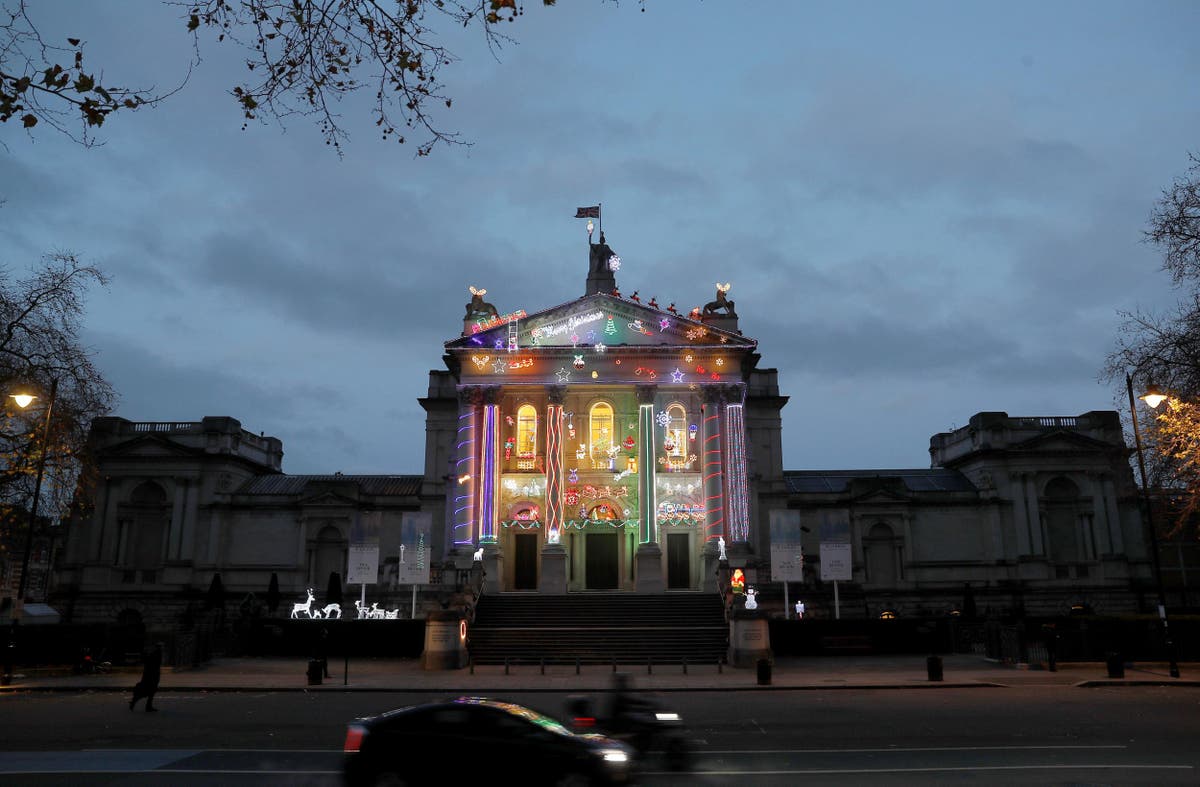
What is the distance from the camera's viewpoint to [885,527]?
2078 inches

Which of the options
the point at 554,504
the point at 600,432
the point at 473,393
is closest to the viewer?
the point at 554,504

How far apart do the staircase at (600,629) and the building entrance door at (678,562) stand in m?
5.17

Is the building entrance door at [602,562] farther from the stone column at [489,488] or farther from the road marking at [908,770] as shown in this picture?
the road marking at [908,770]

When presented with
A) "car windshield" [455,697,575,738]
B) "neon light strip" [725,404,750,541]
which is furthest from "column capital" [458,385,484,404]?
"car windshield" [455,697,575,738]

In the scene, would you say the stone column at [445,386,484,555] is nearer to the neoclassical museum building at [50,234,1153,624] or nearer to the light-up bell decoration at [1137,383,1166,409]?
the neoclassical museum building at [50,234,1153,624]

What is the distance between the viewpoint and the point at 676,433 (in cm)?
4897

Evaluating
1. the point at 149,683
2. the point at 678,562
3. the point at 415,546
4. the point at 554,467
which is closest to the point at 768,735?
the point at 149,683

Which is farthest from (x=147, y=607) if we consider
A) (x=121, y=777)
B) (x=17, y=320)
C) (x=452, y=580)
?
(x=121, y=777)

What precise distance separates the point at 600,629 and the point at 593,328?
17287 mm

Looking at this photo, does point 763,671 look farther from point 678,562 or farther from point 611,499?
point 611,499

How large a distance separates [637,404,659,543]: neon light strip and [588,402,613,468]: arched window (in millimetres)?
2279

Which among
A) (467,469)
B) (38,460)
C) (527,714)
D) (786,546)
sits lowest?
(527,714)

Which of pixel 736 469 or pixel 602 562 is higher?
pixel 736 469

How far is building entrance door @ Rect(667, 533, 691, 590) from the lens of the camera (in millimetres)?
47062
